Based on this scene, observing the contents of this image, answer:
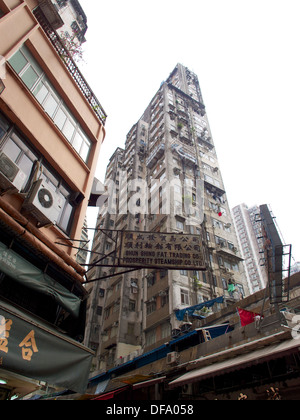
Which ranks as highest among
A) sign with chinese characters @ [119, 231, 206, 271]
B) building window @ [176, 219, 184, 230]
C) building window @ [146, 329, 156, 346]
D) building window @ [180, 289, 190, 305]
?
building window @ [176, 219, 184, 230]

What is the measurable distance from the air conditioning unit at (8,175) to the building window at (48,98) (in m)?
3.10

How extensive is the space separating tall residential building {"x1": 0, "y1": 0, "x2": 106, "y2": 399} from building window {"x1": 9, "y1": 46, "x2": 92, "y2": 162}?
0.04m

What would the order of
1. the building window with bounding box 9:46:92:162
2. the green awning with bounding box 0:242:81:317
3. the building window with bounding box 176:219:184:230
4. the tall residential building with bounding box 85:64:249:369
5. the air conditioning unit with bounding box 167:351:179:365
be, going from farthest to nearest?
the building window with bounding box 176:219:184:230 < the tall residential building with bounding box 85:64:249:369 < the air conditioning unit with bounding box 167:351:179:365 < the building window with bounding box 9:46:92:162 < the green awning with bounding box 0:242:81:317

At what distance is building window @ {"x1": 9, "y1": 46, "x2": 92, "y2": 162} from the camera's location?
25.1 ft

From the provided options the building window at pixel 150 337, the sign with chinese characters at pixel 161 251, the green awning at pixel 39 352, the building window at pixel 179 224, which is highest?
the building window at pixel 179 224

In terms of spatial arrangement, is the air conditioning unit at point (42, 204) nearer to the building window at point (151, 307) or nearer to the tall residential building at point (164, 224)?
the tall residential building at point (164, 224)

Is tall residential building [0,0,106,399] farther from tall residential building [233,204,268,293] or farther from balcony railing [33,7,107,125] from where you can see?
tall residential building [233,204,268,293]

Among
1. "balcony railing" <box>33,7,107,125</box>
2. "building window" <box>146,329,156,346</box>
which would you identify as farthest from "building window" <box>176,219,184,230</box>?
"balcony railing" <box>33,7,107,125</box>

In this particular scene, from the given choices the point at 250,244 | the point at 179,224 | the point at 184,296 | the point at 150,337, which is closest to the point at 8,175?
the point at 184,296

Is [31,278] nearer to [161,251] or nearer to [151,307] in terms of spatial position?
[161,251]

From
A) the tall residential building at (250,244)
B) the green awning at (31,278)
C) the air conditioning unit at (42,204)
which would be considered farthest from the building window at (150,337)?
the tall residential building at (250,244)

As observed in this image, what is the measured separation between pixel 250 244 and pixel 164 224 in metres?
68.3

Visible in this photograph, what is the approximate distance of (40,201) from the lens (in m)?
6.45

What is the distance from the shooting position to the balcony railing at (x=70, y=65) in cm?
949
